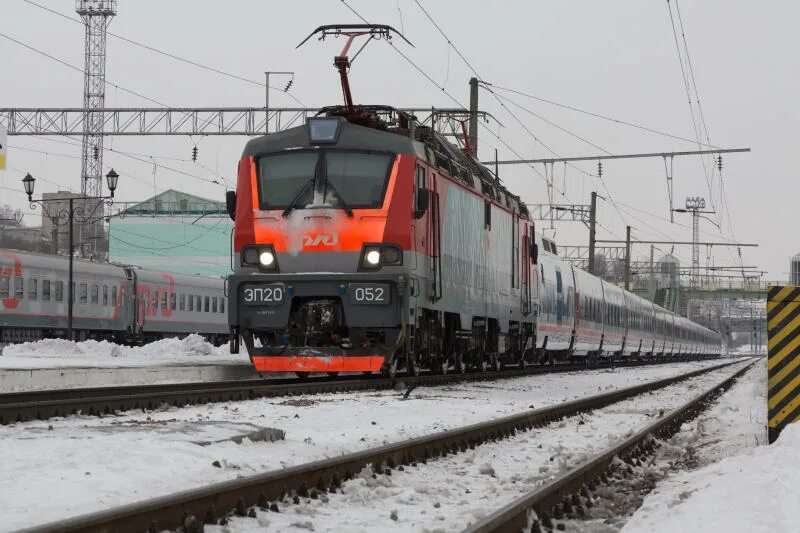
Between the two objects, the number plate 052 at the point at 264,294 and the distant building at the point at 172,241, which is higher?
the distant building at the point at 172,241

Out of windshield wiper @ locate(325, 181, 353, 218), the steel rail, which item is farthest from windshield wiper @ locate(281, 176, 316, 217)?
the steel rail

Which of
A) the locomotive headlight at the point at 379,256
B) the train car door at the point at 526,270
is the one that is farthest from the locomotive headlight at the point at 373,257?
the train car door at the point at 526,270

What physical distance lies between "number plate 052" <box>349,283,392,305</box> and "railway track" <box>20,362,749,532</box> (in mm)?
4906

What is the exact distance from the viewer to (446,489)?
7.40 meters

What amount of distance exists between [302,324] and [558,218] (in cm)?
3556

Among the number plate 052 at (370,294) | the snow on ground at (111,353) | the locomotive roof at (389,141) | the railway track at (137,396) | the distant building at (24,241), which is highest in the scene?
Answer: the distant building at (24,241)

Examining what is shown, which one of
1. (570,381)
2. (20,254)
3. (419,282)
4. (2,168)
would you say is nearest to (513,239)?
(570,381)

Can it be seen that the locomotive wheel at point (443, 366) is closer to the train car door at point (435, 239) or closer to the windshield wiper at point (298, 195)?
the train car door at point (435, 239)

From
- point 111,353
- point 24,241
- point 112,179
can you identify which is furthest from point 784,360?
point 24,241

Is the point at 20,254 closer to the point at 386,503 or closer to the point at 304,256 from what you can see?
the point at 304,256

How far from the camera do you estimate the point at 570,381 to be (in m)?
24.3

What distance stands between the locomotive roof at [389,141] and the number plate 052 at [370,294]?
2.11 m

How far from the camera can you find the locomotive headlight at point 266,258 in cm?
1627

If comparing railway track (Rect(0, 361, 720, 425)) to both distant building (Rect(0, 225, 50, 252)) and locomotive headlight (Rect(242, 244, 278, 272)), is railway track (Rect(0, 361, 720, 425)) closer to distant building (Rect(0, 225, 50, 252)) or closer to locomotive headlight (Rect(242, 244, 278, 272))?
locomotive headlight (Rect(242, 244, 278, 272))
